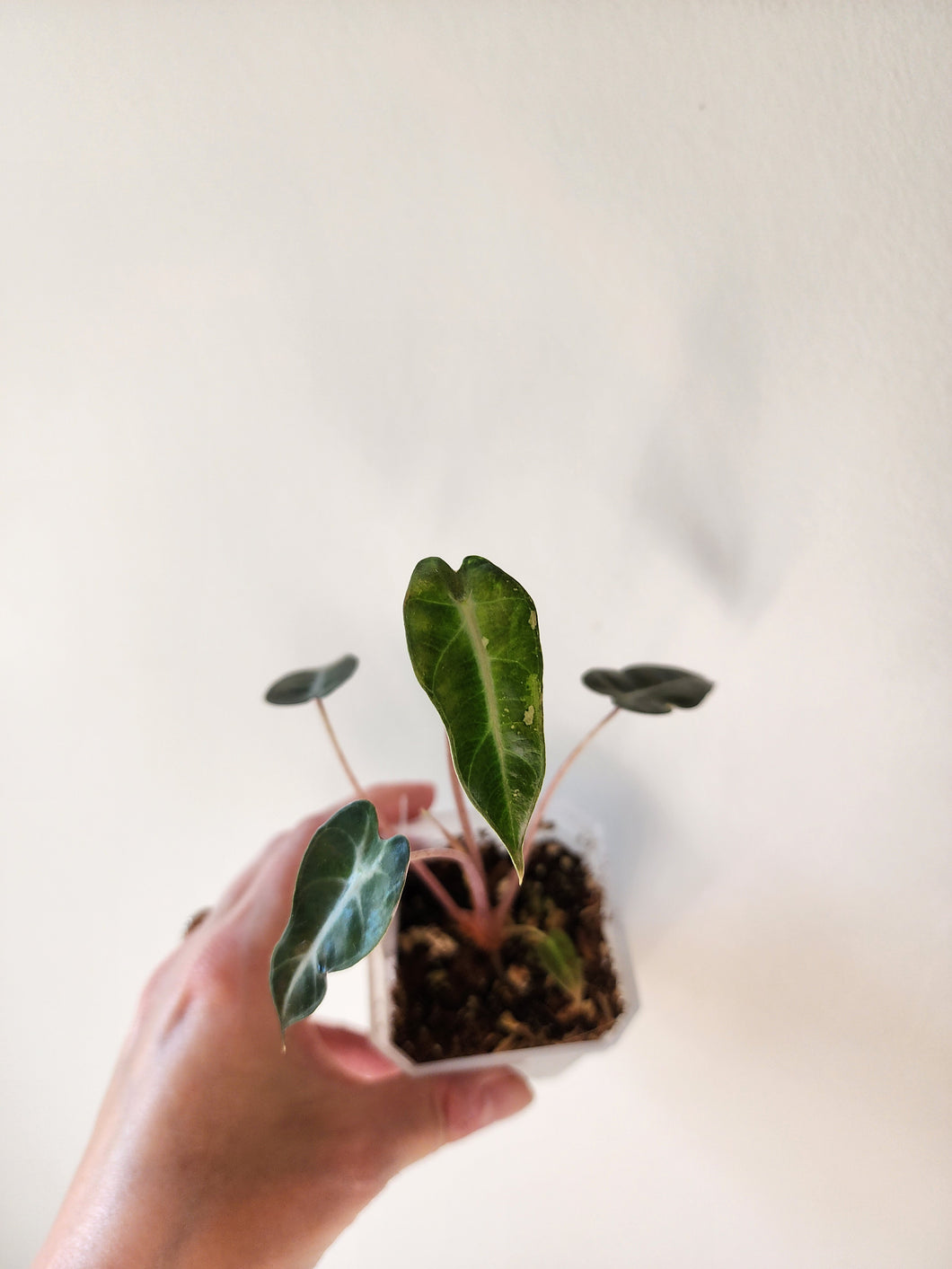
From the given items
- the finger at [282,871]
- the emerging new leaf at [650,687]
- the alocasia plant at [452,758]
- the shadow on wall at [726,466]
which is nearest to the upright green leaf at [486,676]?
the alocasia plant at [452,758]

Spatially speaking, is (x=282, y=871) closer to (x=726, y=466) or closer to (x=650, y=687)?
(x=650, y=687)

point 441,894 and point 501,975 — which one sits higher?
point 441,894

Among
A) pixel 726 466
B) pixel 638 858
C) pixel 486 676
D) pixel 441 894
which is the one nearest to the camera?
pixel 486 676

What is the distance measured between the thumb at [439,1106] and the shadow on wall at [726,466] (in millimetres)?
556

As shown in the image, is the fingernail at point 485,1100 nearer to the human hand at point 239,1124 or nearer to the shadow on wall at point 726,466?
the human hand at point 239,1124

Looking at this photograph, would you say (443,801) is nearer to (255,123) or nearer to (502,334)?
(502,334)

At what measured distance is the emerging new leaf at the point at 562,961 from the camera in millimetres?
704

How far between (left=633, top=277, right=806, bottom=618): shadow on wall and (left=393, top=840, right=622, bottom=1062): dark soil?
386 mm

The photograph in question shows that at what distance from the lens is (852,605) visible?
2.21 feet

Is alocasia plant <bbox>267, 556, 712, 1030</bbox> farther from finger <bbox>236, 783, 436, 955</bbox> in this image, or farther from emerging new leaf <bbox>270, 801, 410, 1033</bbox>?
finger <bbox>236, 783, 436, 955</bbox>

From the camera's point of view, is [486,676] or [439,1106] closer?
[486,676]

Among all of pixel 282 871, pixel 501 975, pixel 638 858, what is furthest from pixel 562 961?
pixel 282 871

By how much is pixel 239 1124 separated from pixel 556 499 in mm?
661

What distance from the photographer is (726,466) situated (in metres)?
0.63
